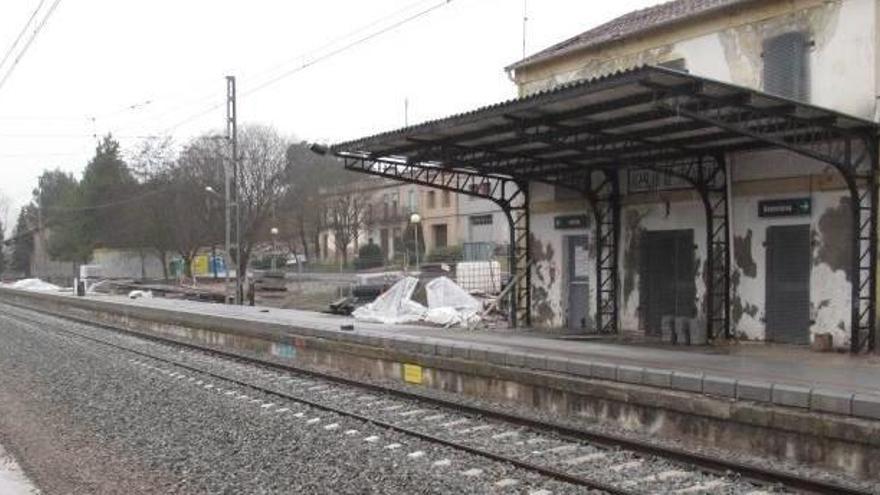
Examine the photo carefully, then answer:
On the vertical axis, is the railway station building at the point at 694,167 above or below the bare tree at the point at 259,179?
below

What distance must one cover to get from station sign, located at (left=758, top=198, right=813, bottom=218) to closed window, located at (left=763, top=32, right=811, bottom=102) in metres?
1.80

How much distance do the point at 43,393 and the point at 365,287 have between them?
701 inches

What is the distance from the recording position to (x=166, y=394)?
46.9 feet

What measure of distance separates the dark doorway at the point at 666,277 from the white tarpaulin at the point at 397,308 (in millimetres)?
7082

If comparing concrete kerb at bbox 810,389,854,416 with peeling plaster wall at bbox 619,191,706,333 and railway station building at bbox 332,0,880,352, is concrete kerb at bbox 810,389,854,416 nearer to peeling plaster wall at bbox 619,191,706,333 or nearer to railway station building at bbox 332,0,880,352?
railway station building at bbox 332,0,880,352

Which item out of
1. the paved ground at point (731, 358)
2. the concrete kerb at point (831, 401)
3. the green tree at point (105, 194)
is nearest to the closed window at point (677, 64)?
the paved ground at point (731, 358)

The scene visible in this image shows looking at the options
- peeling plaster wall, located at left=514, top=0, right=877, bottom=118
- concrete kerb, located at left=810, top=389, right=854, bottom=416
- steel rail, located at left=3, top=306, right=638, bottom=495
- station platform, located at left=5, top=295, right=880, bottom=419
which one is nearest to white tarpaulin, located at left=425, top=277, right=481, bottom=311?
station platform, located at left=5, top=295, right=880, bottom=419

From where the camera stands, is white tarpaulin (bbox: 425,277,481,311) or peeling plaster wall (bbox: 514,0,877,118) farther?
white tarpaulin (bbox: 425,277,481,311)

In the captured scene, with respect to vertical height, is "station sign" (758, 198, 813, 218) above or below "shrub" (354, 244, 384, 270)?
above

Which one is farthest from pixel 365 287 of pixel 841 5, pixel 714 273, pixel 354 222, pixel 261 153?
pixel 354 222

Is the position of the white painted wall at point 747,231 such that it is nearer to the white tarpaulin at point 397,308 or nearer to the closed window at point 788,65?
the closed window at point 788,65

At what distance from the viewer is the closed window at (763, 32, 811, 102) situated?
50.7 feet

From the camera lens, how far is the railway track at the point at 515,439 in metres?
8.09

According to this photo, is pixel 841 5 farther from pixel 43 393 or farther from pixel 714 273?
pixel 43 393
